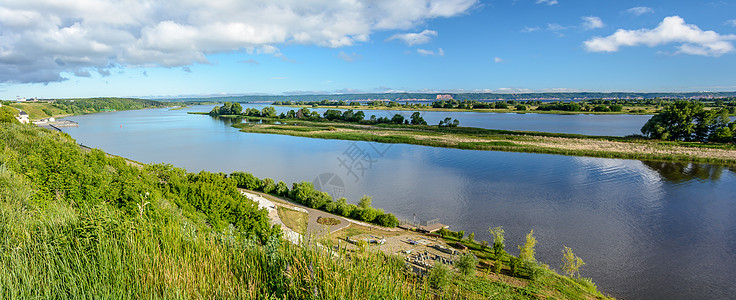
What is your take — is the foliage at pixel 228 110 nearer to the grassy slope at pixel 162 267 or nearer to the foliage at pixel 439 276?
the foliage at pixel 439 276

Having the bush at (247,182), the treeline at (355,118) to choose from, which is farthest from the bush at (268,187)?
the treeline at (355,118)

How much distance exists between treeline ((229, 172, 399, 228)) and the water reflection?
2910 centimetres

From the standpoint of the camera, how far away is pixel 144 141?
5559 centimetres

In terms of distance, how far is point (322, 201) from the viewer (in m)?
22.9

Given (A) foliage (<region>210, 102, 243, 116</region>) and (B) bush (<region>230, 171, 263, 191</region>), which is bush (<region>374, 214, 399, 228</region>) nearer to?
(B) bush (<region>230, 171, 263, 191</region>)

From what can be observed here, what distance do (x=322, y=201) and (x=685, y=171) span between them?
123 ft

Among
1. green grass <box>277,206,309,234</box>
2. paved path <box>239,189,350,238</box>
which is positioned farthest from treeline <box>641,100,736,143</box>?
green grass <box>277,206,309,234</box>

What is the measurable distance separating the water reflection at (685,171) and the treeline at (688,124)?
17.6 meters

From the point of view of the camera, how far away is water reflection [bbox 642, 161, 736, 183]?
1232 inches

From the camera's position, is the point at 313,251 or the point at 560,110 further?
the point at 560,110

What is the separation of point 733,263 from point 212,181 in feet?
90.2

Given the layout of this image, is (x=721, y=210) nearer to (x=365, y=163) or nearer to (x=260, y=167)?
(x=365, y=163)

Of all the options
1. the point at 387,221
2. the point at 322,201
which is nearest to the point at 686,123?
the point at 387,221

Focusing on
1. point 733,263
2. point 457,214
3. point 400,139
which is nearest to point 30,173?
point 457,214
